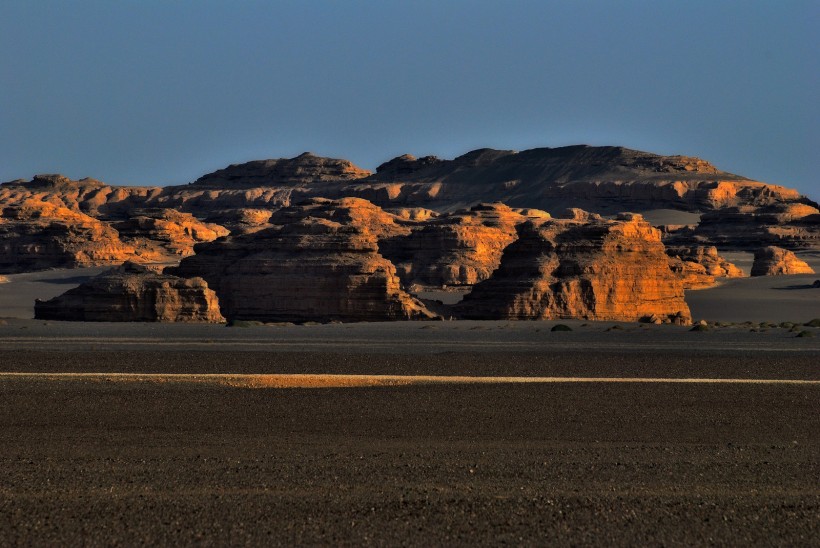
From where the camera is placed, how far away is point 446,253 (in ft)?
258

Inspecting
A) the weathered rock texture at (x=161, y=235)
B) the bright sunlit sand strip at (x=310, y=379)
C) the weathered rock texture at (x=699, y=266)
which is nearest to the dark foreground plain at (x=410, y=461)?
the bright sunlit sand strip at (x=310, y=379)

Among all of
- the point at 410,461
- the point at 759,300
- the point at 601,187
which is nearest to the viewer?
the point at 410,461

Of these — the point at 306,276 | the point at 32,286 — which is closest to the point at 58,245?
the point at 32,286

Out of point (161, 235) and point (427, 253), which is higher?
point (161, 235)

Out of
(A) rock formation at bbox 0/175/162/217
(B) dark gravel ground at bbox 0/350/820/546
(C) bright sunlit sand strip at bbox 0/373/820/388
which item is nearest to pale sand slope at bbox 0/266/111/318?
(C) bright sunlit sand strip at bbox 0/373/820/388

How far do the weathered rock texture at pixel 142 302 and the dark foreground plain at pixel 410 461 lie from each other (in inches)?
796

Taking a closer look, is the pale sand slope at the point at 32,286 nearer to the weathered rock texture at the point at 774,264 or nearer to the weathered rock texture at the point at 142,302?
the weathered rock texture at the point at 142,302

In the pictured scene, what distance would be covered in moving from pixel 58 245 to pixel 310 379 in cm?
7792

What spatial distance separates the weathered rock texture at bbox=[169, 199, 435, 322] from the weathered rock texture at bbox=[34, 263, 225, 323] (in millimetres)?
3334

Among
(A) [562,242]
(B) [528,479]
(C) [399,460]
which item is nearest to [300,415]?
(C) [399,460]

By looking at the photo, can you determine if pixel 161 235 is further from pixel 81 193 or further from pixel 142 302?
pixel 81 193

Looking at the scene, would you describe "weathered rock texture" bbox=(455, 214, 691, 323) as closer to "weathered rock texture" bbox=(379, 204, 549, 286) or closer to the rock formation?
"weathered rock texture" bbox=(379, 204, 549, 286)

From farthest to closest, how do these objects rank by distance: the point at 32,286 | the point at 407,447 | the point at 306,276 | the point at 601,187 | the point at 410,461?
1. the point at 601,187
2. the point at 32,286
3. the point at 306,276
4. the point at 407,447
5. the point at 410,461

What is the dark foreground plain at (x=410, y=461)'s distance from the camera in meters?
12.1
